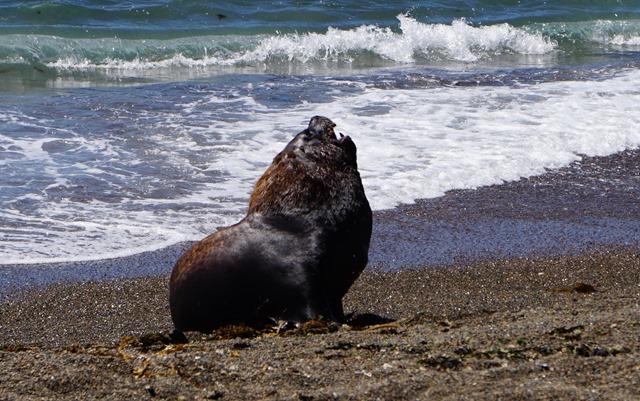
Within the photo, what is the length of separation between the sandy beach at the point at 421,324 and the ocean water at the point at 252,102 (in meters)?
0.58

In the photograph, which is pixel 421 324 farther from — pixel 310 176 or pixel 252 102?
pixel 252 102

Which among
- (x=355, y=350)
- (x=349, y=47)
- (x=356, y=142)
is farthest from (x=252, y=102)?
(x=355, y=350)

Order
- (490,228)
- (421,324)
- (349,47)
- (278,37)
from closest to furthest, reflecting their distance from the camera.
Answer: (421,324) < (490,228) < (349,47) < (278,37)

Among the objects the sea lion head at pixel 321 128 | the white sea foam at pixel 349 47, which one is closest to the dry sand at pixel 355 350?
the sea lion head at pixel 321 128

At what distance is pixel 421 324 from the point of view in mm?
4664

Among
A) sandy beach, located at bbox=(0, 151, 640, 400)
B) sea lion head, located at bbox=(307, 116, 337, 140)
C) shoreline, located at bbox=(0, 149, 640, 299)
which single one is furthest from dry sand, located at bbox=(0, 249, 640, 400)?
sea lion head, located at bbox=(307, 116, 337, 140)

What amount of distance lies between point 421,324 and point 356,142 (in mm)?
4880

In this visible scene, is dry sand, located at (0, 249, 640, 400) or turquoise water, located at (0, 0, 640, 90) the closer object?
dry sand, located at (0, 249, 640, 400)

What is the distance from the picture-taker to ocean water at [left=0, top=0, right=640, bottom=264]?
294 inches

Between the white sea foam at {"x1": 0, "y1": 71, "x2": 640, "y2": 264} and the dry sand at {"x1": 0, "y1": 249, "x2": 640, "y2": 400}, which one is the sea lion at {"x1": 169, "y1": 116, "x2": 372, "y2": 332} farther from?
the white sea foam at {"x1": 0, "y1": 71, "x2": 640, "y2": 264}

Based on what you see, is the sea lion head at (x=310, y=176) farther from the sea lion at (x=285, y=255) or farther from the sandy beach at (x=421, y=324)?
the sandy beach at (x=421, y=324)

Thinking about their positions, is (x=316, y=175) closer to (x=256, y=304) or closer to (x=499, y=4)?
(x=256, y=304)

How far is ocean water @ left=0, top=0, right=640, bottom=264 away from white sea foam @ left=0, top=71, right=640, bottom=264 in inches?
1.0

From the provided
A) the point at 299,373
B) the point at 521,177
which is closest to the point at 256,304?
the point at 299,373
